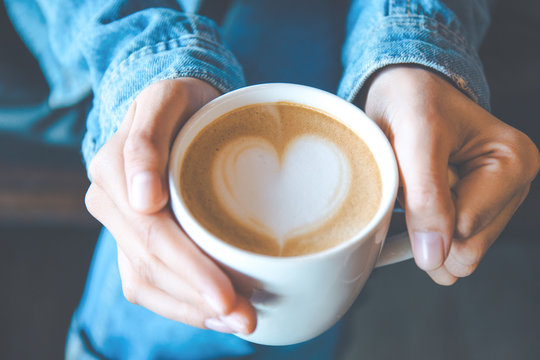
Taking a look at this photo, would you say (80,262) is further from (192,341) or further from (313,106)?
(313,106)

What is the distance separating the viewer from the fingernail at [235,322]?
0.55 metres

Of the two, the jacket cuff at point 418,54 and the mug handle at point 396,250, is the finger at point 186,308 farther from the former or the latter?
the jacket cuff at point 418,54

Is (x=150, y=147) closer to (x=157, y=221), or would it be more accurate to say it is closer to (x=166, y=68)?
(x=157, y=221)

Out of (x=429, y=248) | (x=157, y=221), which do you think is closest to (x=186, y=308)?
(x=157, y=221)

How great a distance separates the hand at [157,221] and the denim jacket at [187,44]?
4.1 inches

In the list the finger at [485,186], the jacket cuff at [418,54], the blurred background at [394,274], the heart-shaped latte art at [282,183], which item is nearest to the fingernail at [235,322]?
the heart-shaped latte art at [282,183]

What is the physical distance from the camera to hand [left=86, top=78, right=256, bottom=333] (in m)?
0.54

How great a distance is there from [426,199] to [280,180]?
0.68 ft

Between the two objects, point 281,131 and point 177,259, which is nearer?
point 177,259

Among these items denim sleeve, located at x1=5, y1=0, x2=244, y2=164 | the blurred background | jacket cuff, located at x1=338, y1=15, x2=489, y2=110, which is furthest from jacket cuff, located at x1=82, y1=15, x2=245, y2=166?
the blurred background

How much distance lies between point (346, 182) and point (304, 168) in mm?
68

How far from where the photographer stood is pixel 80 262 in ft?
4.68

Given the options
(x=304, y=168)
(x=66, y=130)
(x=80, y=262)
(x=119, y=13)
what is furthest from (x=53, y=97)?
(x=304, y=168)

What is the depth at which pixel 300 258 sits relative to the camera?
501mm
